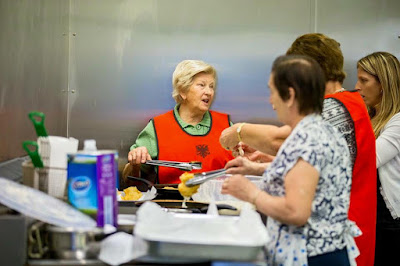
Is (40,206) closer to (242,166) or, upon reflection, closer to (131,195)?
(242,166)

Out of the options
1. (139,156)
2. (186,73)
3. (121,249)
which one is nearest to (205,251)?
(121,249)

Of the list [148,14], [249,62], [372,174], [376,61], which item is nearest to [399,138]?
[376,61]

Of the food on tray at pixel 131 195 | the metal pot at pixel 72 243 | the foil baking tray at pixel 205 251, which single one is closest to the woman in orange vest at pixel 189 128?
the food on tray at pixel 131 195

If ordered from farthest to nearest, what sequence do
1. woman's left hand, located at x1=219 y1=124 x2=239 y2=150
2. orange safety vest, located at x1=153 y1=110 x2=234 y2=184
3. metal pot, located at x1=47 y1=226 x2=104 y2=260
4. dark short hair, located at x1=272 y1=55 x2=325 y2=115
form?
orange safety vest, located at x1=153 y1=110 x2=234 y2=184
woman's left hand, located at x1=219 y1=124 x2=239 y2=150
dark short hair, located at x1=272 y1=55 x2=325 y2=115
metal pot, located at x1=47 y1=226 x2=104 y2=260

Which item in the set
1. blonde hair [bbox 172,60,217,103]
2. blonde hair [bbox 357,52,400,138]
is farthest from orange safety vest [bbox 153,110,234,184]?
blonde hair [bbox 357,52,400,138]

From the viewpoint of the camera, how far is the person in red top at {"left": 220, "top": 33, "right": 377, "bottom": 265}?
224cm

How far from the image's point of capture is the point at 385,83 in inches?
126

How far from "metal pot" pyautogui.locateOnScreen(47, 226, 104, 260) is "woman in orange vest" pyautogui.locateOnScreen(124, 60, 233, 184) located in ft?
6.20

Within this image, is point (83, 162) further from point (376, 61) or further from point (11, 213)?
point (376, 61)

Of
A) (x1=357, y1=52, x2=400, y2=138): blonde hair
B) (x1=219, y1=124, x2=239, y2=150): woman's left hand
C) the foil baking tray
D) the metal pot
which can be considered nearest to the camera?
the foil baking tray

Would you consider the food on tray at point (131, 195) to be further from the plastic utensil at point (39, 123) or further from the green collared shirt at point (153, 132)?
the plastic utensil at point (39, 123)

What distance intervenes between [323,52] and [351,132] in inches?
13.9

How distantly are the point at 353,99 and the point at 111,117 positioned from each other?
6.76 ft

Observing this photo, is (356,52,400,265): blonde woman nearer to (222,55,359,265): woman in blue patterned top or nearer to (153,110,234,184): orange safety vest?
(153,110,234,184): orange safety vest
